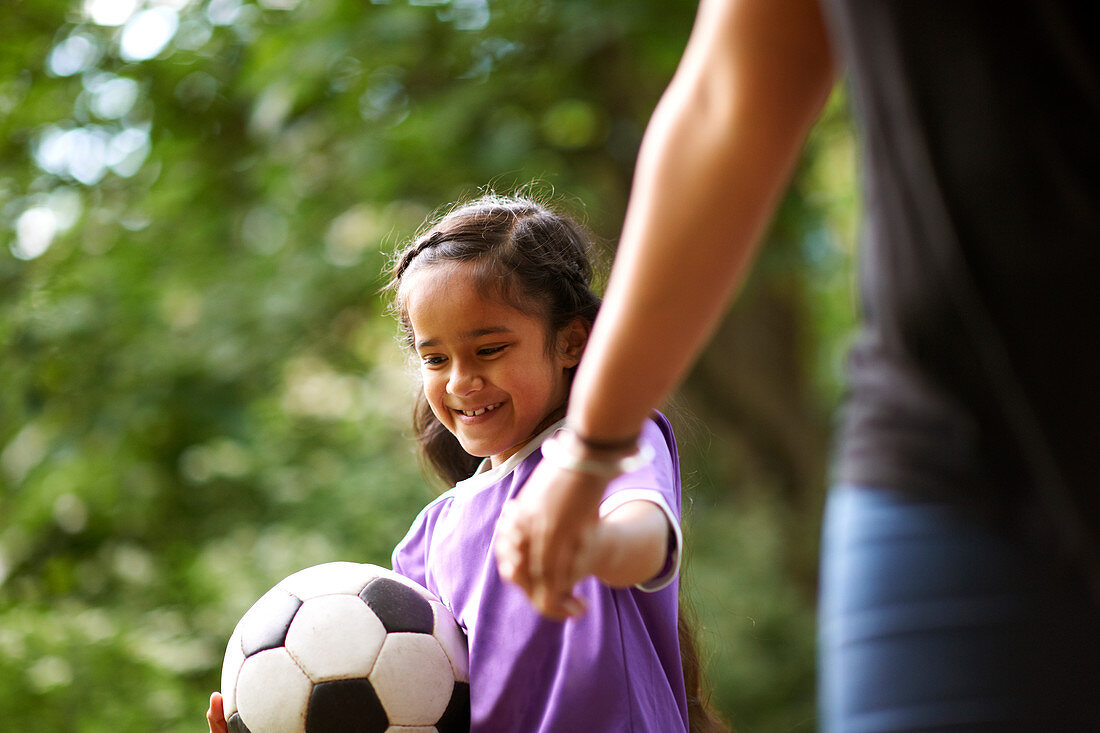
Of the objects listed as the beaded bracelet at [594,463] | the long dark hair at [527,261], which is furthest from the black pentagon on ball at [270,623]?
the beaded bracelet at [594,463]

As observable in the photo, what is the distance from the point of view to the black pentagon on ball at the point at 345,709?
6.40 ft

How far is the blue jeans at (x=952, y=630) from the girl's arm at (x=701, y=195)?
0.86 ft

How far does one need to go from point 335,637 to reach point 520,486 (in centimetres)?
43

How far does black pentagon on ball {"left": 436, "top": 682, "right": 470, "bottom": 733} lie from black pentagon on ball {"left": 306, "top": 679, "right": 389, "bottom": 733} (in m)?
0.10

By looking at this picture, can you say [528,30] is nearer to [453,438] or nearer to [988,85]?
[453,438]

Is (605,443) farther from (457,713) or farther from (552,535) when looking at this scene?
(457,713)

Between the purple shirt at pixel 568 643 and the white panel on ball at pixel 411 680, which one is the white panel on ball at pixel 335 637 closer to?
the white panel on ball at pixel 411 680

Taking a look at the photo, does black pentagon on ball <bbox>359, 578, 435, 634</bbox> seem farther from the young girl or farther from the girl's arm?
the girl's arm

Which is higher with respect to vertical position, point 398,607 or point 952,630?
point 952,630

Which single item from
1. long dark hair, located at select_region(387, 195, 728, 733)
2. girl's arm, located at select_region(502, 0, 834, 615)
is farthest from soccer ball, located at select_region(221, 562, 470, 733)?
girl's arm, located at select_region(502, 0, 834, 615)

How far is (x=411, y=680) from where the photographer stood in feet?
6.48

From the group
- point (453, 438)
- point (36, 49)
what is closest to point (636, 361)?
point (453, 438)

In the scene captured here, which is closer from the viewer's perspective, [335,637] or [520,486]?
[335,637]

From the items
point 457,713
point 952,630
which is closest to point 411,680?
point 457,713
